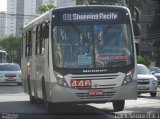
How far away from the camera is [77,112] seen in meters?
16.8

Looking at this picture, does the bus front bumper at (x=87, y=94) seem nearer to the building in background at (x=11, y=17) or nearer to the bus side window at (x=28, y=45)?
the bus side window at (x=28, y=45)

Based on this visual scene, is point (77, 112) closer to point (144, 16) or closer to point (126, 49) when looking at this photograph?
point (126, 49)

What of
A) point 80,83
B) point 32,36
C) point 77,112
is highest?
point 32,36

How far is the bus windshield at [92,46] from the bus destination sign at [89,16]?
0.71ft

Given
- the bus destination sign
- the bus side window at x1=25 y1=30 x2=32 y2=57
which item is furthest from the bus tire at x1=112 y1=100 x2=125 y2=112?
the bus side window at x1=25 y1=30 x2=32 y2=57

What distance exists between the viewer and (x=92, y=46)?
1583cm

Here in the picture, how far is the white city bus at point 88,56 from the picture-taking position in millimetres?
15430

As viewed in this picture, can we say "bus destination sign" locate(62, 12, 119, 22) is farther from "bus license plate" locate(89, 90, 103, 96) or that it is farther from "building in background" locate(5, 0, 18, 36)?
"building in background" locate(5, 0, 18, 36)

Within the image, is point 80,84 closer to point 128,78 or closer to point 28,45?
point 128,78

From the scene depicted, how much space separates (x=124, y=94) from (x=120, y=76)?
1.74ft

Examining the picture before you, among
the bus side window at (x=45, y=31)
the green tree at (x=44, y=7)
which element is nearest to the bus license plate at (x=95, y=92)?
the bus side window at (x=45, y=31)

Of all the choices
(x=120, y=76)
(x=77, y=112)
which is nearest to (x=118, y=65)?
(x=120, y=76)

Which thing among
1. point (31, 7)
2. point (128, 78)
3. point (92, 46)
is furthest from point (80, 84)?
point (31, 7)

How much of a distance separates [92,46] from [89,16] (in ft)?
3.14
